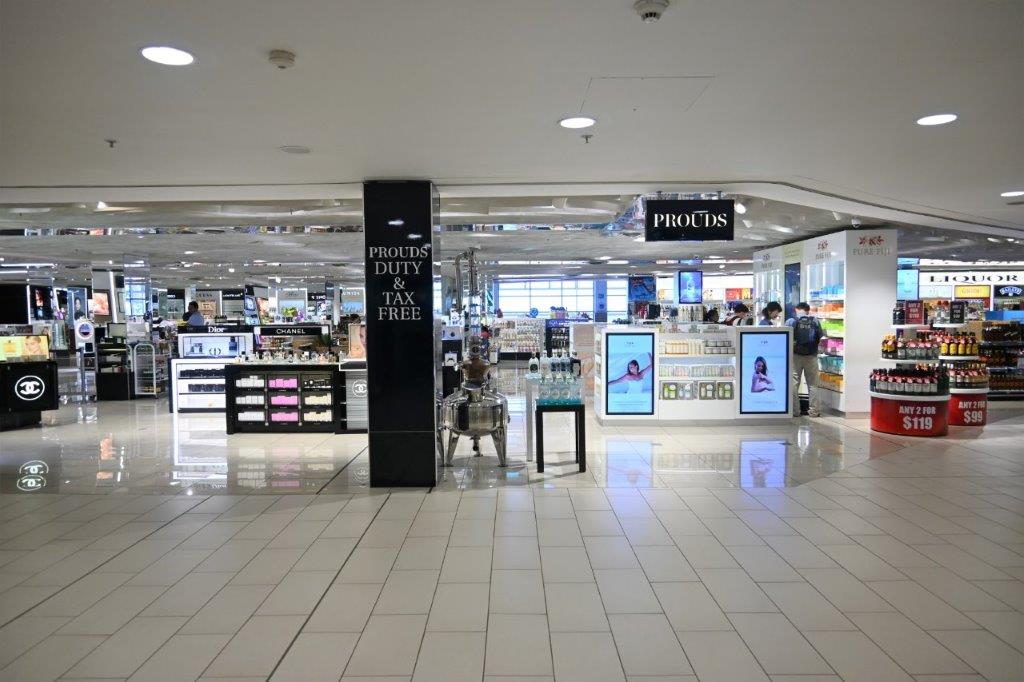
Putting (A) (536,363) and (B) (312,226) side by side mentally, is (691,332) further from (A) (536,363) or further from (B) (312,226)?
(B) (312,226)

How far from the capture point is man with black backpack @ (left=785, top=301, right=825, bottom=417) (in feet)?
31.3

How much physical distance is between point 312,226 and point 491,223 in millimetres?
2726

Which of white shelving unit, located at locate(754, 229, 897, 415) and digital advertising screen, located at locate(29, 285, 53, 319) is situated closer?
white shelving unit, located at locate(754, 229, 897, 415)

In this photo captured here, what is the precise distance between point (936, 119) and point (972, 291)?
52.2 feet

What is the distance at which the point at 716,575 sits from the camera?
391 cm

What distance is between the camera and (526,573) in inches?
156

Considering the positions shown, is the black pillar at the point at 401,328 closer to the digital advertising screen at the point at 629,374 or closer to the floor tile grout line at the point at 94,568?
the floor tile grout line at the point at 94,568

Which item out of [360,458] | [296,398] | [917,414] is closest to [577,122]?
[360,458]

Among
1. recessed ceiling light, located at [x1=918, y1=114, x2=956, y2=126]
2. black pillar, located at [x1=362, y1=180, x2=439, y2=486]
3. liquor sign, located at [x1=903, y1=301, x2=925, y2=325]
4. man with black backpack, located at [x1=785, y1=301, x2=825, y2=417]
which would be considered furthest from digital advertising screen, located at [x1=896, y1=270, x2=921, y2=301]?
black pillar, located at [x1=362, y1=180, x2=439, y2=486]

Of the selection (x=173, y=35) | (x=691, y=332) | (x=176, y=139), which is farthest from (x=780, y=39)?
A: (x=691, y=332)

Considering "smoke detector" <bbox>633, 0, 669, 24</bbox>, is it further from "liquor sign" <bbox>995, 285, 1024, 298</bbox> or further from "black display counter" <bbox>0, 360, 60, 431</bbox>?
"liquor sign" <bbox>995, 285, 1024, 298</bbox>

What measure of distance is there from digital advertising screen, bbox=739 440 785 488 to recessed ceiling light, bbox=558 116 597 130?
372 centimetres

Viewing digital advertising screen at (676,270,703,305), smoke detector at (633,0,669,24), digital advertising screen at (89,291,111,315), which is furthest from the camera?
digital advertising screen at (676,270,703,305)

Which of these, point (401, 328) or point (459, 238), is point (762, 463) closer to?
point (401, 328)
